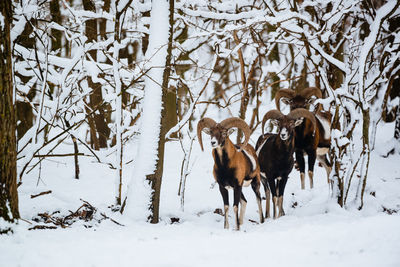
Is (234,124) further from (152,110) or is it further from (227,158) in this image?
(152,110)

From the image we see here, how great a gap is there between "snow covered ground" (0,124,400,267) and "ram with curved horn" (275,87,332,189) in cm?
82

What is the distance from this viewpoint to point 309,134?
759cm

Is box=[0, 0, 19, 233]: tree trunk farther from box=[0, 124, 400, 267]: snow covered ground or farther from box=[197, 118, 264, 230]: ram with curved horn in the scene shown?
box=[197, 118, 264, 230]: ram with curved horn

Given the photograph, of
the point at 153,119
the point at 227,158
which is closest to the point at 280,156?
the point at 227,158

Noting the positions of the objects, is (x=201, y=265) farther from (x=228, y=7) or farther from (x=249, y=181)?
(x=228, y=7)

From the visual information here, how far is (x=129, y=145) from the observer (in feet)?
34.2

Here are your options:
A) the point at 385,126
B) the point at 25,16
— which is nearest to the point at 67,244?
the point at 25,16

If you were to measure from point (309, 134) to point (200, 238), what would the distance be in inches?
153

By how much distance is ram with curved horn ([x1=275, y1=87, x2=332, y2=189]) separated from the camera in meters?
7.59

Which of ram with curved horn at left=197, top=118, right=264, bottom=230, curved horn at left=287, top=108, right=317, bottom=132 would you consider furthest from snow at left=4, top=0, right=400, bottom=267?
curved horn at left=287, top=108, right=317, bottom=132

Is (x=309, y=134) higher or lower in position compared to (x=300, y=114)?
lower

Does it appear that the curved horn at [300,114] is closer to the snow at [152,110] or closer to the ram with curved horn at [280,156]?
the ram with curved horn at [280,156]

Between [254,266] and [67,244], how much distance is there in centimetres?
200

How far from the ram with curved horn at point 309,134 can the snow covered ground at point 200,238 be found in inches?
32.5
